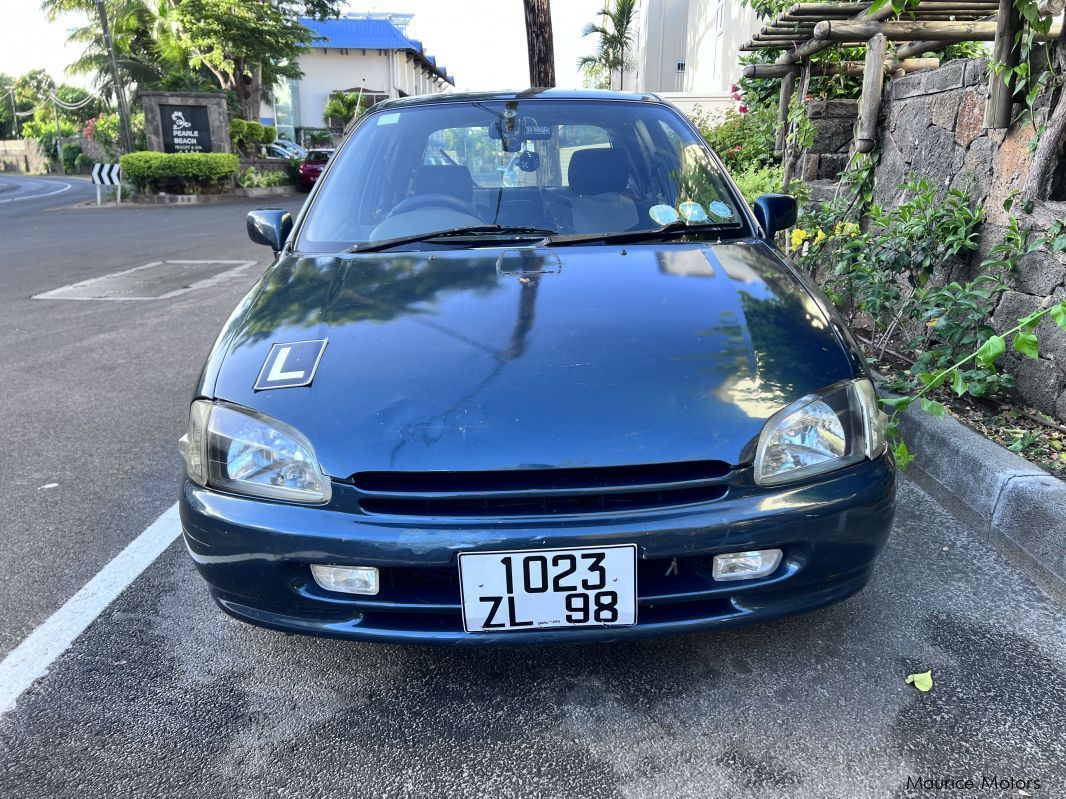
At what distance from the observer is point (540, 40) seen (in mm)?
9688

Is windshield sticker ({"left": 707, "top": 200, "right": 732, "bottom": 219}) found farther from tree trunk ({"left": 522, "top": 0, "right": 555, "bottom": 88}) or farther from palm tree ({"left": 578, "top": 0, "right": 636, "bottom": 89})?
palm tree ({"left": 578, "top": 0, "right": 636, "bottom": 89})

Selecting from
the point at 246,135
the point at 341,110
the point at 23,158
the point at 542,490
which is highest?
the point at 341,110

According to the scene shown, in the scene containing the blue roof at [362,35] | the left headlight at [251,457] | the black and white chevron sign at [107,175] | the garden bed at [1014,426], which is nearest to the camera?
the left headlight at [251,457]

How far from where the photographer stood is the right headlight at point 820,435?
68.0 inches

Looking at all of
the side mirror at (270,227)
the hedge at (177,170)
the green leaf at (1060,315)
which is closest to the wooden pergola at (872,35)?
the green leaf at (1060,315)

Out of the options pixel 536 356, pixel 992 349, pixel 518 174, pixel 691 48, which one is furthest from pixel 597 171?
pixel 691 48

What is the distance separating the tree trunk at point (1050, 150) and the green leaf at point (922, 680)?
2.31 metres

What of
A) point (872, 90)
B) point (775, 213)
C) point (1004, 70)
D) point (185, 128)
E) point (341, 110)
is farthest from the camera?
point (341, 110)

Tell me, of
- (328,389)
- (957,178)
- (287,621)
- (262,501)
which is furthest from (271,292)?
(957,178)

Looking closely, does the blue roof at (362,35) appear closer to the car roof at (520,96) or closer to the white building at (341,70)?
the white building at (341,70)

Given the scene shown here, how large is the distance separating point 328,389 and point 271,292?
648mm

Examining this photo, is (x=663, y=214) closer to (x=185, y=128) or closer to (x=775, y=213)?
(x=775, y=213)

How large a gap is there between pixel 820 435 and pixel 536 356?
0.68m

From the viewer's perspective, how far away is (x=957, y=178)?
398cm
